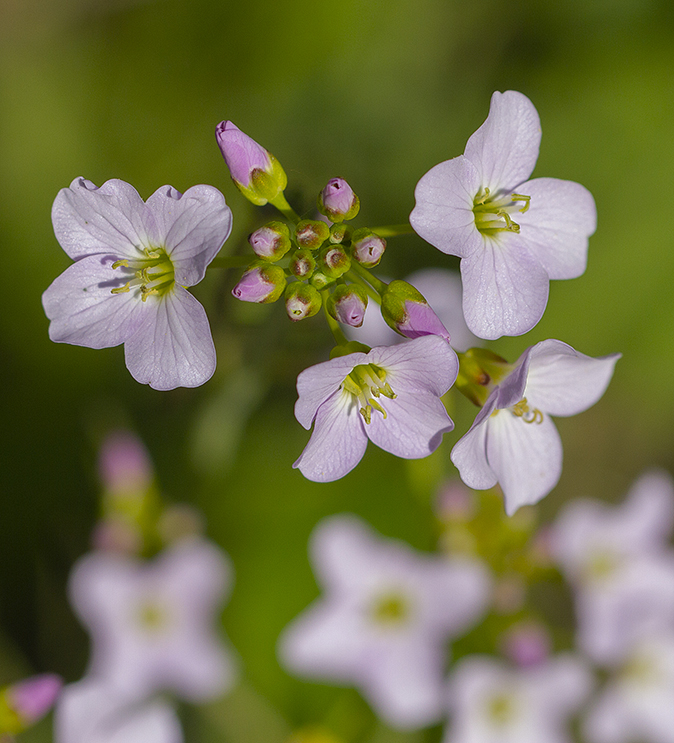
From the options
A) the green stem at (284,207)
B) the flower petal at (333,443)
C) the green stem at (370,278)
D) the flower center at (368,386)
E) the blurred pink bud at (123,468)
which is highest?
the green stem at (284,207)

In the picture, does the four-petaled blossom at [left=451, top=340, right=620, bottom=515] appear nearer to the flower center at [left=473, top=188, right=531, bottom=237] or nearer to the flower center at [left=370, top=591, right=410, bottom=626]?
the flower center at [left=473, top=188, right=531, bottom=237]

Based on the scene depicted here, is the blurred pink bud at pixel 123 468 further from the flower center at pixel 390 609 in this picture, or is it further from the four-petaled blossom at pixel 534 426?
the four-petaled blossom at pixel 534 426

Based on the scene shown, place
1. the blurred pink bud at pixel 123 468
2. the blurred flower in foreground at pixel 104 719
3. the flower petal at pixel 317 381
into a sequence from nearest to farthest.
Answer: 1. the flower petal at pixel 317 381
2. the blurred flower in foreground at pixel 104 719
3. the blurred pink bud at pixel 123 468

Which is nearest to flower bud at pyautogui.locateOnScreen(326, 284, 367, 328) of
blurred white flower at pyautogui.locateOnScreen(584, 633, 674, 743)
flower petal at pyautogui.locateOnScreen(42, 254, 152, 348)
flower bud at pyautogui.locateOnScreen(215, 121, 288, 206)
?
flower bud at pyautogui.locateOnScreen(215, 121, 288, 206)

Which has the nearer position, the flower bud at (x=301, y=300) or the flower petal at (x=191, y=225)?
the flower petal at (x=191, y=225)

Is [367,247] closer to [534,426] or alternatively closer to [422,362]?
[422,362]

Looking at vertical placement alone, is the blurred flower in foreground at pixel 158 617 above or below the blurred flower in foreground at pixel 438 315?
below

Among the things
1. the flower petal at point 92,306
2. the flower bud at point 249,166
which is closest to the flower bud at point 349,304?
the flower bud at point 249,166
